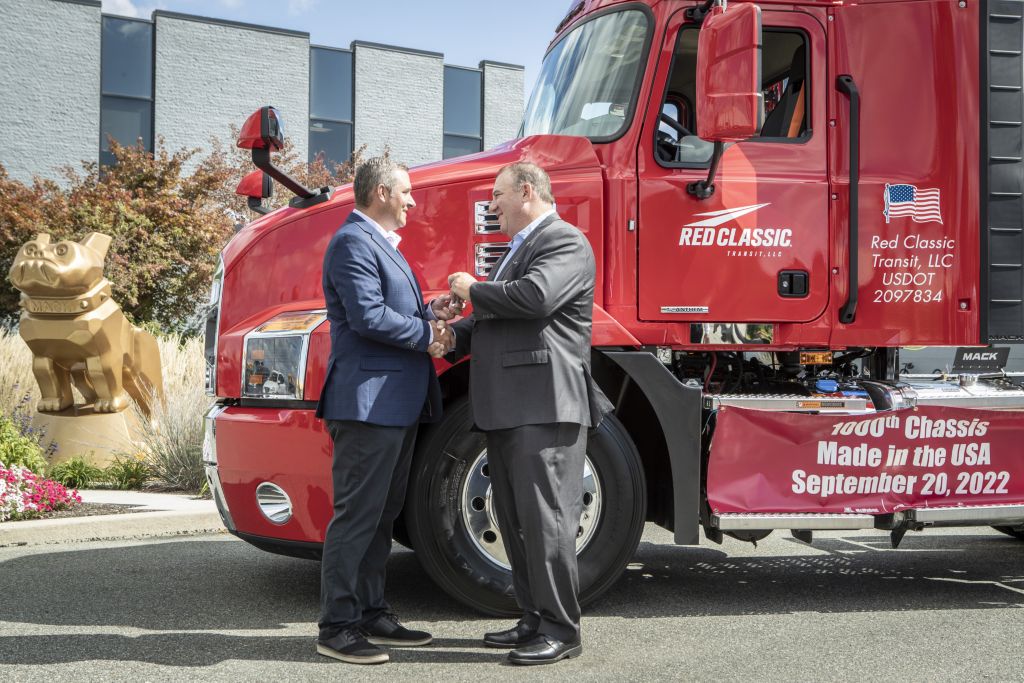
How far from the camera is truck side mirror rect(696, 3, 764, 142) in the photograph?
418 centimetres

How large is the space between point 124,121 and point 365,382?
21.7m

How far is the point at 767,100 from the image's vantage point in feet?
17.3

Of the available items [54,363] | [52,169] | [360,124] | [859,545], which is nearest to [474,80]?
[360,124]

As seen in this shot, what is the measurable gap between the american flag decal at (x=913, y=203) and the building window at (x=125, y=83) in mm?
21207

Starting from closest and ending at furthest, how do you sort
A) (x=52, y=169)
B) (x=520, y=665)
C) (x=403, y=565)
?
1. (x=520, y=665)
2. (x=403, y=565)
3. (x=52, y=169)

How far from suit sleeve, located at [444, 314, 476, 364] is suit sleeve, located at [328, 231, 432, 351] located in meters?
0.27

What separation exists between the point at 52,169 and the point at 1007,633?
72.7 ft

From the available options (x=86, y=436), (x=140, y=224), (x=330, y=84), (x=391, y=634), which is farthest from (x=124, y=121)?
(x=391, y=634)

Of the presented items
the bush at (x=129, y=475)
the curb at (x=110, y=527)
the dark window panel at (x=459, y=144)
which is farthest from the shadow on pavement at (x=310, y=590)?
the dark window panel at (x=459, y=144)

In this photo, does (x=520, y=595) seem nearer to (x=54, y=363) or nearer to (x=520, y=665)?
→ (x=520, y=665)

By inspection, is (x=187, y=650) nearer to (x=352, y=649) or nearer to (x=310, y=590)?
(x=352, y=649)

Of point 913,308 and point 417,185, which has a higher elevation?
point 417,185

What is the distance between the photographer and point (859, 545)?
7.00m

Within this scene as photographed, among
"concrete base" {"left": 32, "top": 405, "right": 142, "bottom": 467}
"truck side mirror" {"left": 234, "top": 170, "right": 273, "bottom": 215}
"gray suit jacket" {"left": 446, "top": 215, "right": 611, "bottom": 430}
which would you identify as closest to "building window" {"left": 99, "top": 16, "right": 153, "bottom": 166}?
"concrete base" {"left": 32, "top": 405, "right": 142, "bottom": 467}
